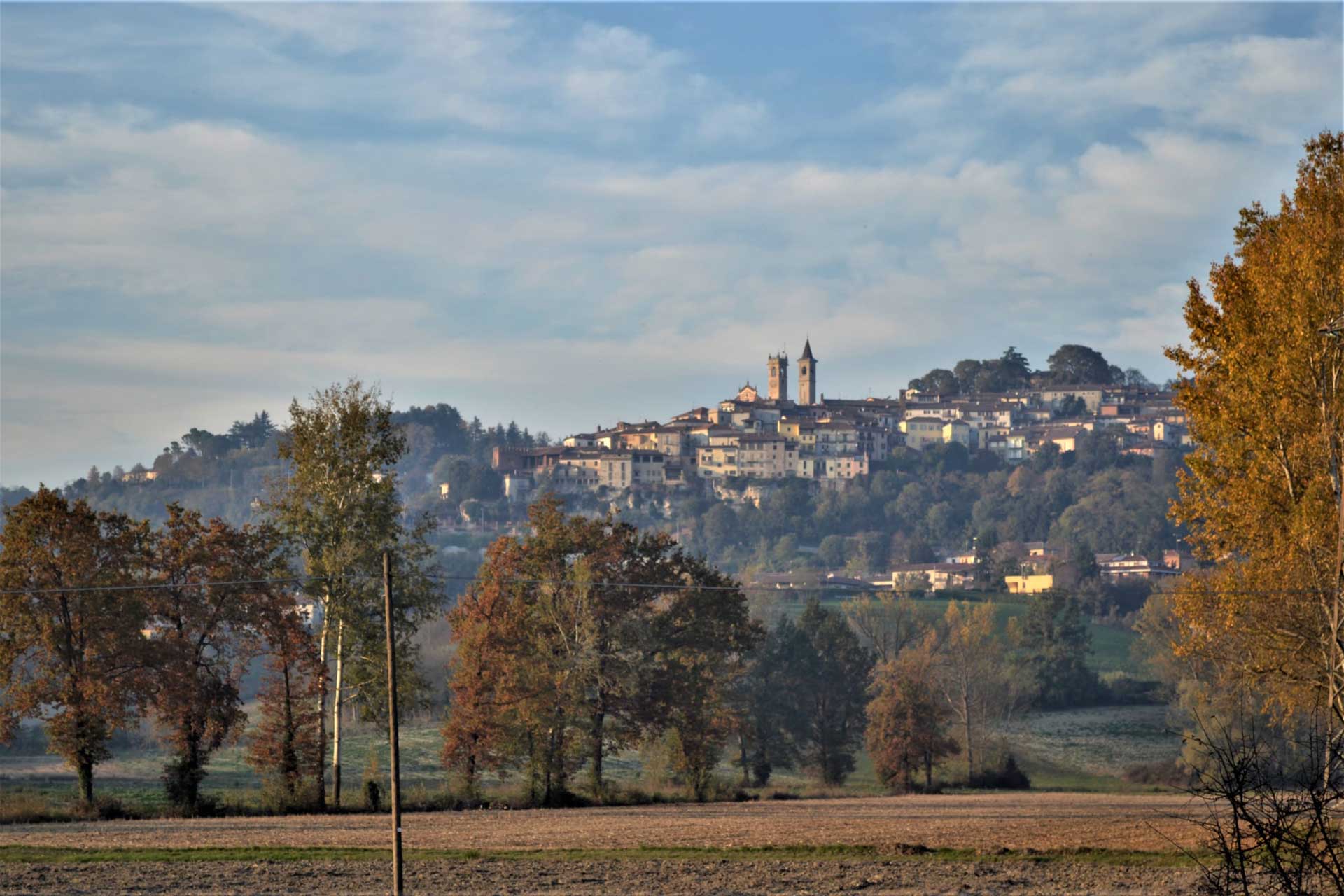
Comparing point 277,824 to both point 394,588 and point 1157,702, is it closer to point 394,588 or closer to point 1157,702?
point 394,588

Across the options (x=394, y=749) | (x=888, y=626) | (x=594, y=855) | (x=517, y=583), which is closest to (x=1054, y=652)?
(x=888, y=626)

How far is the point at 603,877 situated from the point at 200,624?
17805 millimetres

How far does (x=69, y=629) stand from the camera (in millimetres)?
32062

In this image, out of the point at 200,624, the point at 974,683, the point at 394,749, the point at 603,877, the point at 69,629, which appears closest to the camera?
the point at 394,749

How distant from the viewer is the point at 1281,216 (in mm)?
24688

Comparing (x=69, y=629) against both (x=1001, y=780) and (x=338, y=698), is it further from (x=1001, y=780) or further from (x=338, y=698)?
(x=1001, y=780)

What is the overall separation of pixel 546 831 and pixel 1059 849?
949 centimetres

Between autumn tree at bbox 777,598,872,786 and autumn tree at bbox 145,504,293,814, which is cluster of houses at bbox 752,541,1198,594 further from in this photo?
autumn tree at bbox 145,504,293,814

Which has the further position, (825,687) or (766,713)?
(825,687)

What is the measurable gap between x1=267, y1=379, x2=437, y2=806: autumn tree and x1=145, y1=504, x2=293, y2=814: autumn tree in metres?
1.31

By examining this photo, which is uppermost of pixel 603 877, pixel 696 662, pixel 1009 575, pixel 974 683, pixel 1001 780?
pixel 1009 575

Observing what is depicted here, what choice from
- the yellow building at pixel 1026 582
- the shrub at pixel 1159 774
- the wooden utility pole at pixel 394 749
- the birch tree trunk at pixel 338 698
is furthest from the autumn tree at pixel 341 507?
the yellow building at pixel 1026 582

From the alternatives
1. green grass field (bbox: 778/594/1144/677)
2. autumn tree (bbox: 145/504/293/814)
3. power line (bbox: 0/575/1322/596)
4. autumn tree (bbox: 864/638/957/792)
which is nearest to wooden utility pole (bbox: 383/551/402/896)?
power line (bbox: 0/575/1322/596)

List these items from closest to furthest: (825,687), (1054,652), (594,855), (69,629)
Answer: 1. (594,855)
2. (69,629)
3. (825,687)
4. (1054,652)
